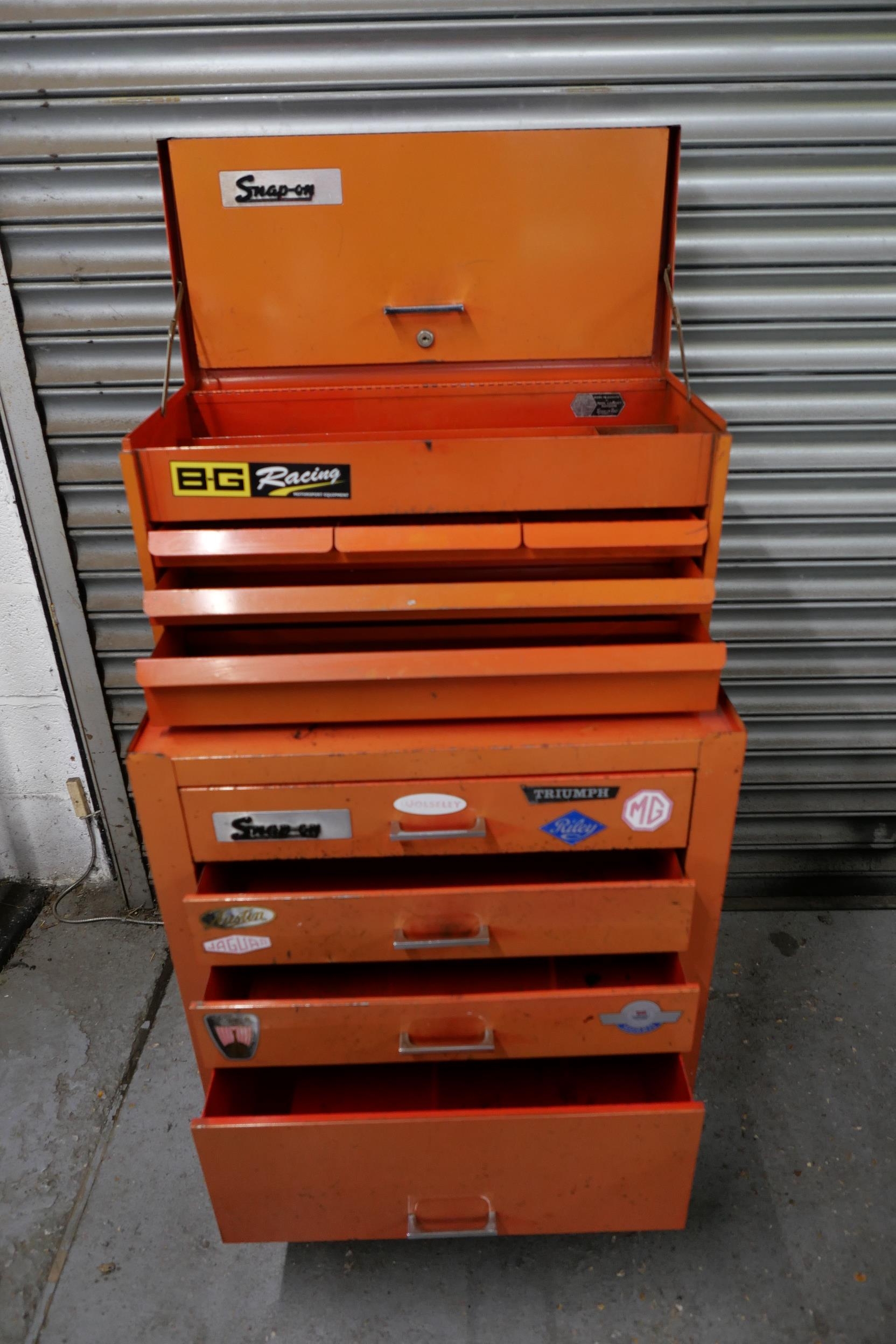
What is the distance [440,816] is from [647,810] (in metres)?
0.33

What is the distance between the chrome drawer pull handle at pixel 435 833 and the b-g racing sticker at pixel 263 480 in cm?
52

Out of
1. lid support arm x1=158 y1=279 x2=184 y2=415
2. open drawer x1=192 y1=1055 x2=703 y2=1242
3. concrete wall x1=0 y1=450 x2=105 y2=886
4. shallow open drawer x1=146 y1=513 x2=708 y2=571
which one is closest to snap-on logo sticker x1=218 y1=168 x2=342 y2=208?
lid support arm x1=158 y1=279 x2=184 y2=415

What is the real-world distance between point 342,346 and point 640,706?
89 cm

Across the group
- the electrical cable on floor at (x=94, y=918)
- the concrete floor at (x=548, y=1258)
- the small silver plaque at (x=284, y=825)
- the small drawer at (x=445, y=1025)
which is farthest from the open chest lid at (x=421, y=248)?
the concrete floor at (x=548, y=1258)

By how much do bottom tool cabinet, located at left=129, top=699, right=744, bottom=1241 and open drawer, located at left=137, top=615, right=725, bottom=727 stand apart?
4cm

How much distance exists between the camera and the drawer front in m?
1.30

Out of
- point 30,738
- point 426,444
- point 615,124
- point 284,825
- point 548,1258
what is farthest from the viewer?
point 30,738

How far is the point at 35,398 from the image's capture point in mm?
1953

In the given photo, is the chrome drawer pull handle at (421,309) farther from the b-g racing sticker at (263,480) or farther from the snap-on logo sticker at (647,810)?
the snap-on logo sticker at (647,810)

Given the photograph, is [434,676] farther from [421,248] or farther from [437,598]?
[421,248]

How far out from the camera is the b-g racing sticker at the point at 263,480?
1215mm

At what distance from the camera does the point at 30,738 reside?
2.32 m

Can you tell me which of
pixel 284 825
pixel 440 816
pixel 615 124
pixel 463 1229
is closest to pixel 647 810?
pixel 440 816

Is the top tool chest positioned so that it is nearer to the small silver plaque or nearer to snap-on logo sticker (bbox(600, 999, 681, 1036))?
the small silver plaque
